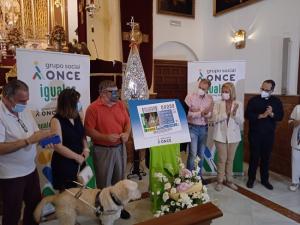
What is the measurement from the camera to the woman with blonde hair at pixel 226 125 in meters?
3.40

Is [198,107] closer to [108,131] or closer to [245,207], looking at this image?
[245,207]

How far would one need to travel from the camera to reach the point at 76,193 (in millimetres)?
2023

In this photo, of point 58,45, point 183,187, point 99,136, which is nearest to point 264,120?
point 183,187

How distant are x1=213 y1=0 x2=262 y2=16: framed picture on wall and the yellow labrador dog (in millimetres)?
4435

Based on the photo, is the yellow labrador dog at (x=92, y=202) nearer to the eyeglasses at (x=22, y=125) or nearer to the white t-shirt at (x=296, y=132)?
the eyeglasses at (x=22, y=125)

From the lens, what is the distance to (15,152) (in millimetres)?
1828

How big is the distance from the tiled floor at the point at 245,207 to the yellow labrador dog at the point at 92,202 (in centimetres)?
61

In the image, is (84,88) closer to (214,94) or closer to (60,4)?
(214,94)

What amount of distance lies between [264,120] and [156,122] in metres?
1.68

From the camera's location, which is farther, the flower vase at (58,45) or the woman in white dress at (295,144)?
the flower vase at (58,45)

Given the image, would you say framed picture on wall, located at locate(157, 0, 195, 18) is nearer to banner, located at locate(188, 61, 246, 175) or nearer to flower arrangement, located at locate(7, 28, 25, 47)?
banner, located at locate(188, 61, 246, 175)

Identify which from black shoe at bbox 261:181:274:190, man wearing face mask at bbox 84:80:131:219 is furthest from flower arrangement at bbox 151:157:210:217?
black shoe at bbox 261:181:274:190

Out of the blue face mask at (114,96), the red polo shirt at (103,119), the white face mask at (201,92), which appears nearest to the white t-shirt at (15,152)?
the red polo shirt at (103,119)

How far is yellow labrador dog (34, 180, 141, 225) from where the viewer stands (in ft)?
6.45
